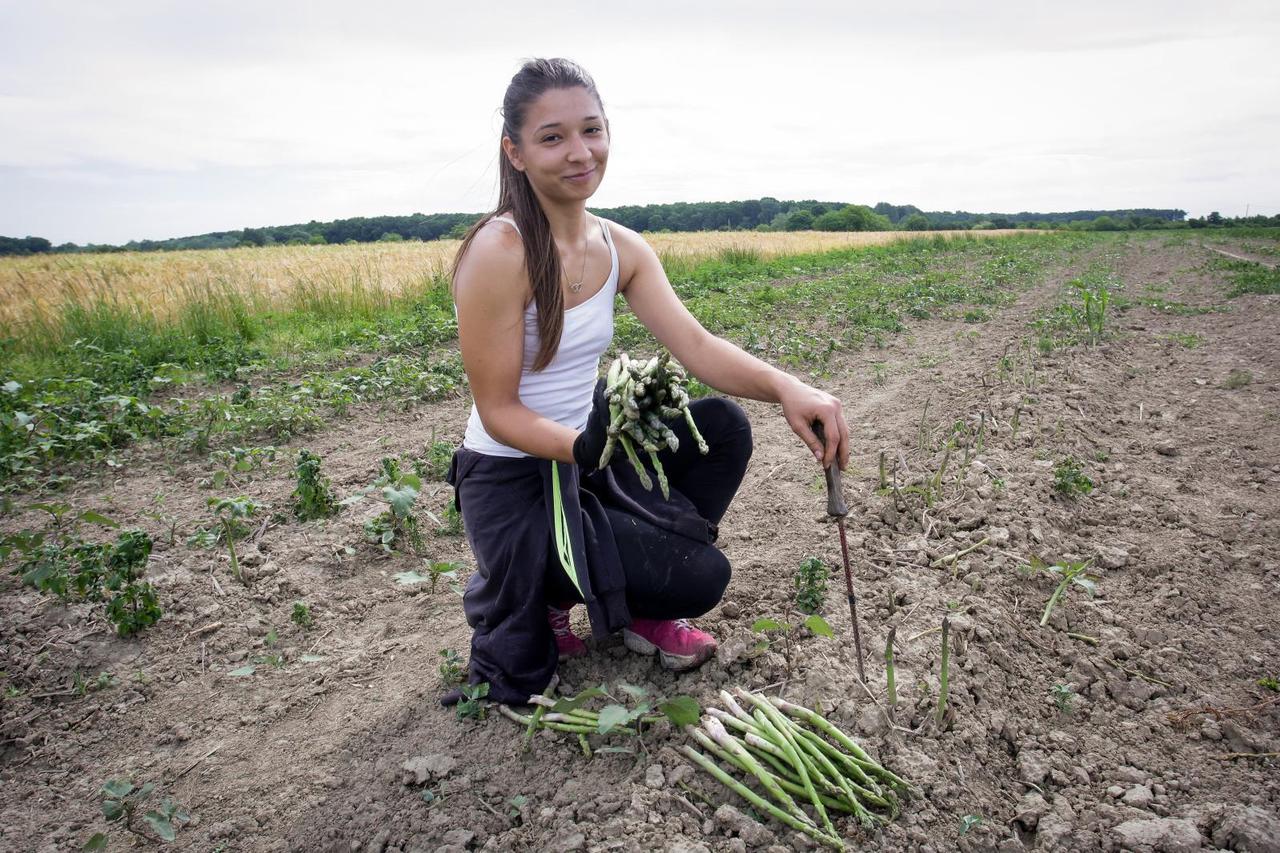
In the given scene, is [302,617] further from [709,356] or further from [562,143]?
[562,143]

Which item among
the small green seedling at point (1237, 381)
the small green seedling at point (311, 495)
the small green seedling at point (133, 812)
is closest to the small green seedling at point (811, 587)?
the small green seedling at point (133, 812)

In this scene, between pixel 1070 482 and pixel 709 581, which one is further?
pixel 1070 482

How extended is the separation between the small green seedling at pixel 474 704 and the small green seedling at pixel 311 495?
1539mm

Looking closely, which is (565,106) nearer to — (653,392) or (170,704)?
(653,392)

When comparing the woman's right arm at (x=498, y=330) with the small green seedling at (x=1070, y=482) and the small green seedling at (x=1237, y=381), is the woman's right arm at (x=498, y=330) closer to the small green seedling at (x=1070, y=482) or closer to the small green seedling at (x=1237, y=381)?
the small green seedling at (x=1070, y=482)

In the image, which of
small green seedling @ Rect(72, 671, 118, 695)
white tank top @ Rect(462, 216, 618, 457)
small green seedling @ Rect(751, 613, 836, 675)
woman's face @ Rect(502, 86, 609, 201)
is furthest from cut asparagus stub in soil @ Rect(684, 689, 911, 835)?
small green seedling @ Rect(72, 671, 118, 695)

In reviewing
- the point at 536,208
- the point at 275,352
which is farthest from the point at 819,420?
the point at 275,352

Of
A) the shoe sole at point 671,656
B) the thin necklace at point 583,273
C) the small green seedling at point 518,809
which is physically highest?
the thin necklace at point 583,273

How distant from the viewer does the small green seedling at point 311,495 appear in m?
3.17

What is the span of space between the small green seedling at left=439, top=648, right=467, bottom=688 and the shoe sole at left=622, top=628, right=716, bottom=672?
504 mm

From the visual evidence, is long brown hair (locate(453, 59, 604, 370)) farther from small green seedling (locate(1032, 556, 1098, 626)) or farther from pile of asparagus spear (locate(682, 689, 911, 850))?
small green seedling (locate(1032, 556, 1098, 626))

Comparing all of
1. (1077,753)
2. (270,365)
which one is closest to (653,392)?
(1077,753)

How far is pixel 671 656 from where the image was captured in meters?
2.09

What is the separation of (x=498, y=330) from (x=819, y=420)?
A: 0.82m
